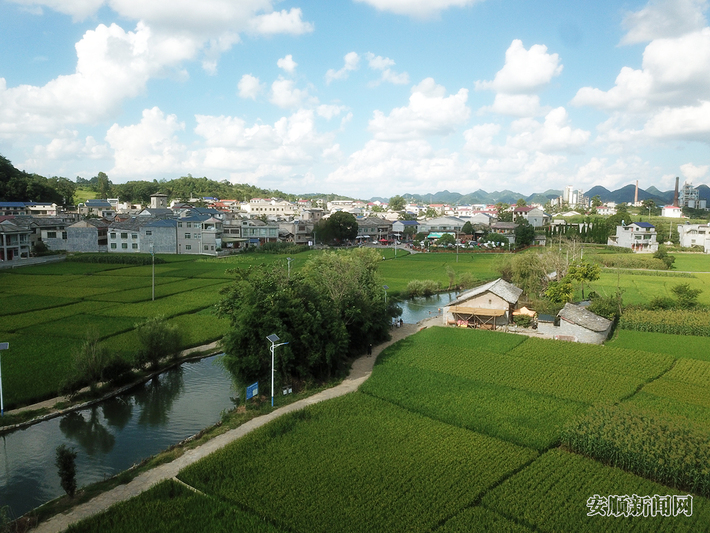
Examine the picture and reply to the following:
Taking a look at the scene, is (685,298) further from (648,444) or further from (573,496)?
(573,496)

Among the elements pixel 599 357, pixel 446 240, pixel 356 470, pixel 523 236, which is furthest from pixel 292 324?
pixel 523 236

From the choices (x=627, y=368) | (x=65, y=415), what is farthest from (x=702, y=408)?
(x=65, y=415)

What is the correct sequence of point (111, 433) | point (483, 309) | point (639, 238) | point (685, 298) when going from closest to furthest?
1. point (111, 433)
2. point (483, 309)
3. point (685, 298)
4. point (639, 238)

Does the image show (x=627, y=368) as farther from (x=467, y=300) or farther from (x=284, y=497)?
(x=284, y=497)

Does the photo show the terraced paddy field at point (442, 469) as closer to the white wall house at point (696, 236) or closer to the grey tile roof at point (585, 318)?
the grey tile roof at point (585, 318)

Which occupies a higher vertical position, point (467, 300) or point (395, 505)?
point (467, 300)

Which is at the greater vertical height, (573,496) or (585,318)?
(585,318)
